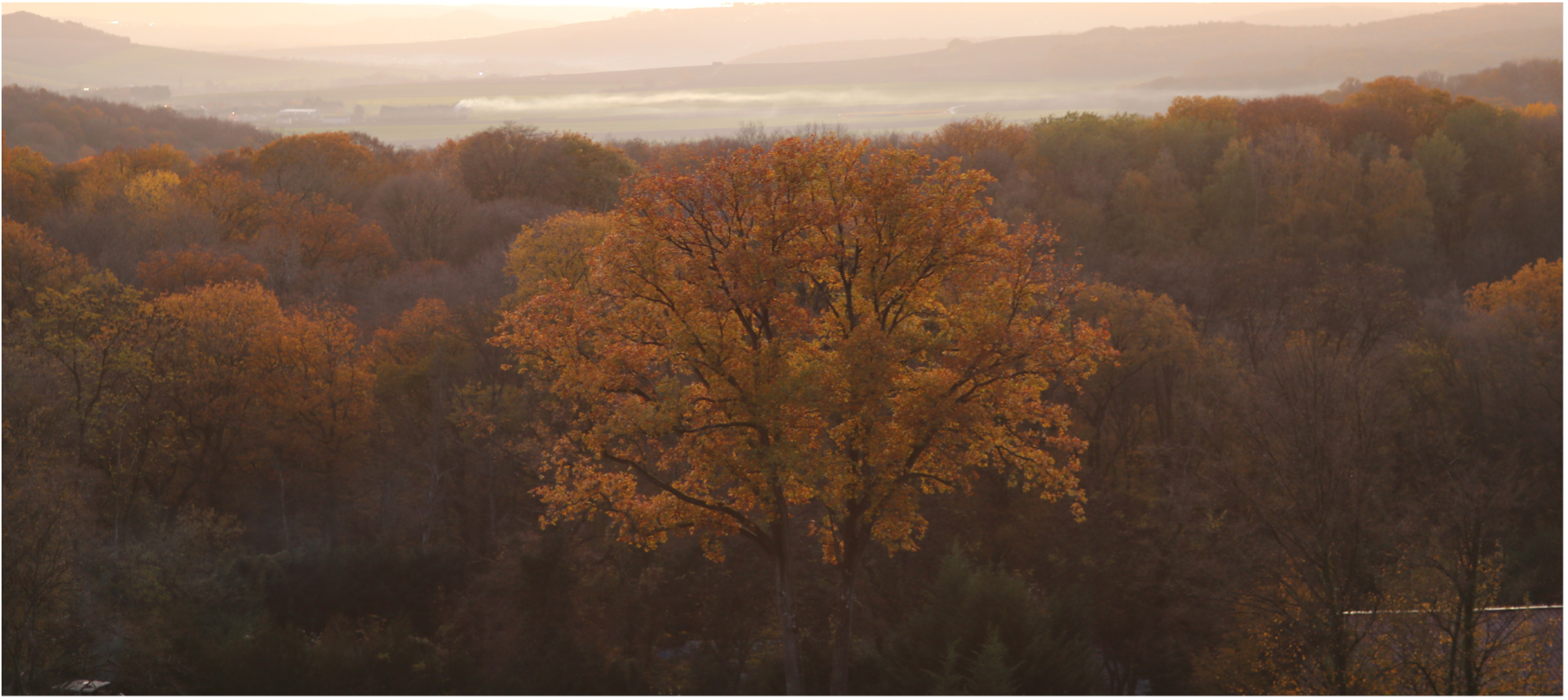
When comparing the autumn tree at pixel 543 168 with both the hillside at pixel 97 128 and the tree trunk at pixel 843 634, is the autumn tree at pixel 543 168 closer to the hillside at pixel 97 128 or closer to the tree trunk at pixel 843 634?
the hillside at pixel 97 128

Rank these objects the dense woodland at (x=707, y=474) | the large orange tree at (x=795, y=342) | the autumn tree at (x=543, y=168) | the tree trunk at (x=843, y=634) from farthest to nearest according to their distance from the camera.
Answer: the autumn tree at (x=543, y=168), the tree trunk at (x=843, y=634), the dense woodland at (x=707, y=474), the large orange tree at (x=795, y=342)

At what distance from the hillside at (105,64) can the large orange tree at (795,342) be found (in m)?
A: 30.6

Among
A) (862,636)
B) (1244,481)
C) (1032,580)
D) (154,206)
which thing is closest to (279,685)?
(862,636)

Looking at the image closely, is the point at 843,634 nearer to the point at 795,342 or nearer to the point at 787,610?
the point at 787,610

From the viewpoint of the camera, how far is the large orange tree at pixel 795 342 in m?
21.5

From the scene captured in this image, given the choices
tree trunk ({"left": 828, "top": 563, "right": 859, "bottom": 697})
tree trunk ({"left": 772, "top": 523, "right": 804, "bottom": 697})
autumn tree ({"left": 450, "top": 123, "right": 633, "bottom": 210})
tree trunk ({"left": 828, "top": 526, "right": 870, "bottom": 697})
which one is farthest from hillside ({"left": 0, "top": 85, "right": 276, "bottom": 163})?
tree trunk ({"left": 828, "top": 563, "right": 859, "bottom": 697})

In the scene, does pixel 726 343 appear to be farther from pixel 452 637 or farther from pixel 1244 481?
pixel 1244 481

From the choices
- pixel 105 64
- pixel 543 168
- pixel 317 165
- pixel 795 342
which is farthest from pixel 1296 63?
pixel 795 342

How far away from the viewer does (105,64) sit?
208ft

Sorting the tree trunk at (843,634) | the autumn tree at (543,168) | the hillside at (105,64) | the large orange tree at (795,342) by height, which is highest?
the hillside at (105,64)

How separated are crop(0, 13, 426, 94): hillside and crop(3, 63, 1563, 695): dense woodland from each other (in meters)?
4.43

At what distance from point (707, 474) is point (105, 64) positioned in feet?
203

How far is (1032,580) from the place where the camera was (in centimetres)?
3666

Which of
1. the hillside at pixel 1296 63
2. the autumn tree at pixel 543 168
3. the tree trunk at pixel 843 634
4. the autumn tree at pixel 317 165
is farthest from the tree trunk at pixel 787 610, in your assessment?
the hillside at pixel 1296 63
